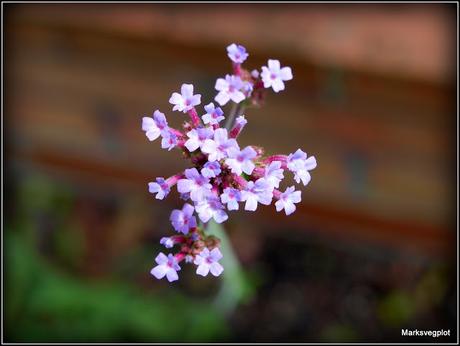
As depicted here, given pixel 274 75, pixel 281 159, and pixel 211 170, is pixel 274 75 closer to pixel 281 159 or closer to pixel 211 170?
pixel 281 159

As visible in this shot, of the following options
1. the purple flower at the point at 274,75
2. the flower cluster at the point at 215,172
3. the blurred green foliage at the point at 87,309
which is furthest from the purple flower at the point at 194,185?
the blurred green foliage at the point at 87,309

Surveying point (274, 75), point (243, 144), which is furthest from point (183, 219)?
point (243, 144)

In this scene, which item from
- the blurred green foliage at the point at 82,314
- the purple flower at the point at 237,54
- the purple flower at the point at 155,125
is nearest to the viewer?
the purple flower at the point at 155,125

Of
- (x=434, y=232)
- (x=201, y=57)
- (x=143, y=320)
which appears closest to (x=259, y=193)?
(x=143, y=320)

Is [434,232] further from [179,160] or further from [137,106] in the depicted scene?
[137,106]

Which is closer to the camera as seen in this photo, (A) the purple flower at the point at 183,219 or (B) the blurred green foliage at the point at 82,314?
(A) the purple flower at the point at 183,219

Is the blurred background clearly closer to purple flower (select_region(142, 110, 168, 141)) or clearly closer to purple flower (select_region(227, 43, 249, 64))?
purple flower (select_region(227, 43, 249, 64))

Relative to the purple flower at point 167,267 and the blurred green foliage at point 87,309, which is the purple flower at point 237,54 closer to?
the purple flower at point 167,267
